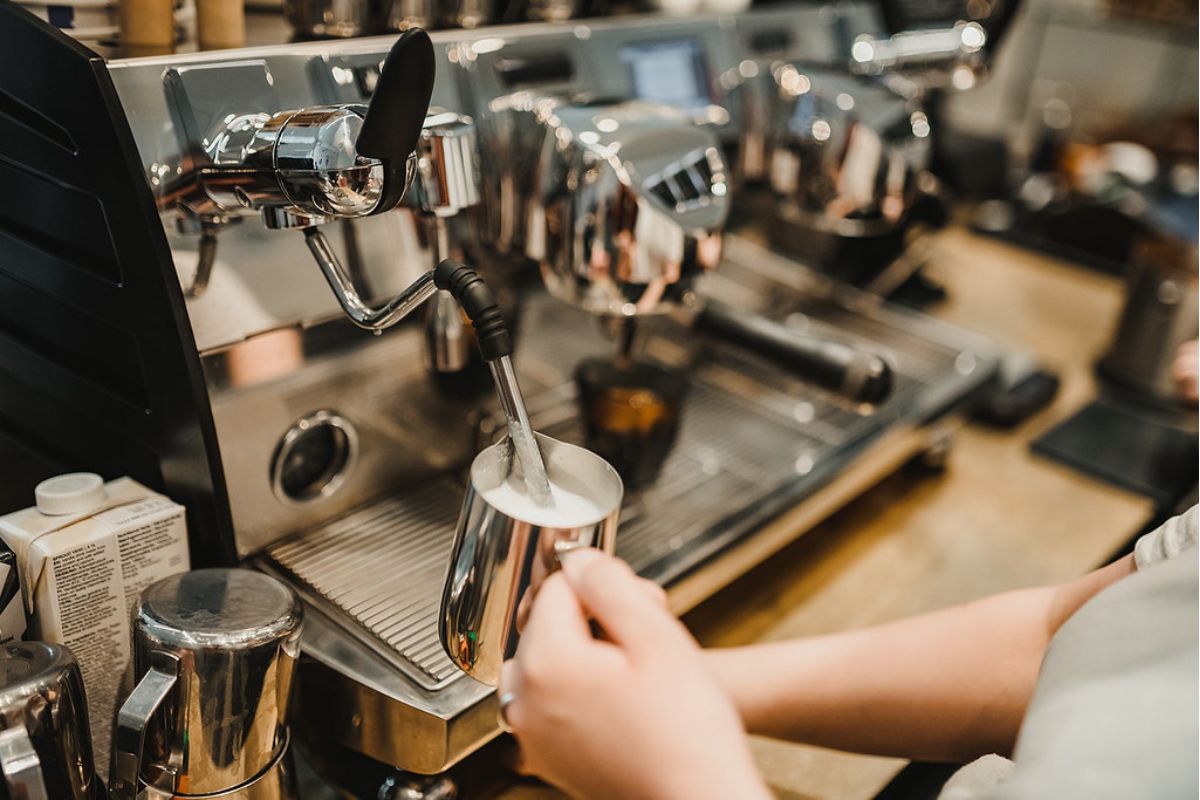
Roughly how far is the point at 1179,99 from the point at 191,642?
2.18m

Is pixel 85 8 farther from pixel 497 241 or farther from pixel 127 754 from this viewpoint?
pixel 127 754

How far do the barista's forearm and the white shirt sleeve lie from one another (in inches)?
3.2

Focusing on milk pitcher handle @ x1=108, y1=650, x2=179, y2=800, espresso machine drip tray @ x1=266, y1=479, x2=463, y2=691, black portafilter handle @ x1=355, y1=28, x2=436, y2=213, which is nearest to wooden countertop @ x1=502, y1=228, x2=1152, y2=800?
espresso machine drip tray @ x1=266, y1=479, x2=463, y2=691

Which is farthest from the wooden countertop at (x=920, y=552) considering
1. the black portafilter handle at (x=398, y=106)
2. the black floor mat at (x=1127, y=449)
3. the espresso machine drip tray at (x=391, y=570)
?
the black portafilter handle at (x=398, y=106)

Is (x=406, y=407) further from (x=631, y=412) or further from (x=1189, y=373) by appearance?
(x=1189, y=373)

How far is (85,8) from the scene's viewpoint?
0.55m

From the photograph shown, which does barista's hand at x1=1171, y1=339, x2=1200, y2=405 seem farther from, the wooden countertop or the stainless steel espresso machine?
the stainless steel espresso machine

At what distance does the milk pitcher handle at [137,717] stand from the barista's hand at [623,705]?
0.58ft

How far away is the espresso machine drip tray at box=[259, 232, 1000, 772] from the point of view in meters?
0.56

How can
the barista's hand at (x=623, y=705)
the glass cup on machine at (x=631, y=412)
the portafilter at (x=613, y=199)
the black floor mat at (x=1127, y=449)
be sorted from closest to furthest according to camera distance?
1. the barista's hand at (x=623, y=705)
2. the portafilter at (x=613, y=199)
3. the glass cup on machine at (x=631, y=412)
4. the black floor mat at (x=1127, y=449)

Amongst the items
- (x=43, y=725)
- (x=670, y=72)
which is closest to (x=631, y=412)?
(x=670, y=72)

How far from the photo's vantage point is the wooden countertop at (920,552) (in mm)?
657

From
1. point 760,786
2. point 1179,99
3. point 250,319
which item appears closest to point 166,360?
point 250,319

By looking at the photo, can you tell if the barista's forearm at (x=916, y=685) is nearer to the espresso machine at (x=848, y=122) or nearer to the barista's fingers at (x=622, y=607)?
the barista's fingers at (x=622, y=607)
